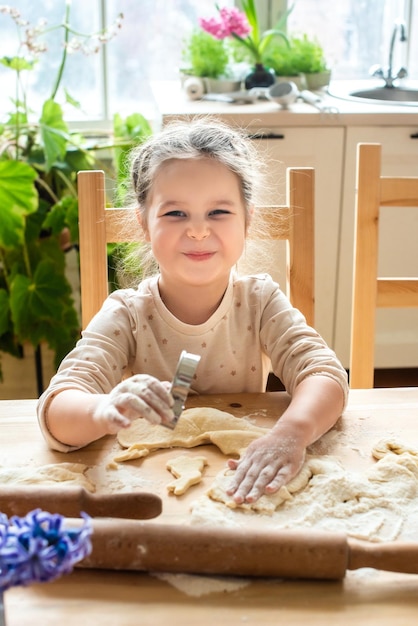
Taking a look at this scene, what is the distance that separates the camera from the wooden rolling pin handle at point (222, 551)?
74cm

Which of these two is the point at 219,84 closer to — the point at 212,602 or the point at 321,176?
the point at 321,176

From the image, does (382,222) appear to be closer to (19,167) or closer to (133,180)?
(19,167)

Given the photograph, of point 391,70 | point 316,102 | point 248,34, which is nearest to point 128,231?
point 316,102

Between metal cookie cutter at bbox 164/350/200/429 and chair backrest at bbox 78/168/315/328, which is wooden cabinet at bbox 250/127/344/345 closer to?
chair backrest at bbox 78/168/315/328

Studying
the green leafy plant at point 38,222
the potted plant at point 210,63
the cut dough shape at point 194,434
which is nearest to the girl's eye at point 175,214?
the cut dough shape at point 194,434

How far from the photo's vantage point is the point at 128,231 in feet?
4.52

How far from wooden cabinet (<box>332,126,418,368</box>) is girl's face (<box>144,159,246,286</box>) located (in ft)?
4.88

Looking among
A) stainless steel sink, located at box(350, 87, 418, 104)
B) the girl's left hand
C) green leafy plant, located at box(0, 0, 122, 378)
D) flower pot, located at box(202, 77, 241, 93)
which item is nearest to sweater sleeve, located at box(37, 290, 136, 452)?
the girl's left hand

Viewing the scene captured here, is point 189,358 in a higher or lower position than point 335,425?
higher

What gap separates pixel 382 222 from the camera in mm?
2740

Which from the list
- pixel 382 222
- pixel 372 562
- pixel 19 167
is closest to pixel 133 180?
pixel 372 562

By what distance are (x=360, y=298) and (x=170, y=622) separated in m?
0.85

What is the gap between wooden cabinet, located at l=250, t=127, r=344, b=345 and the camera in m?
2.56

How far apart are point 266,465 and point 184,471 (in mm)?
97
